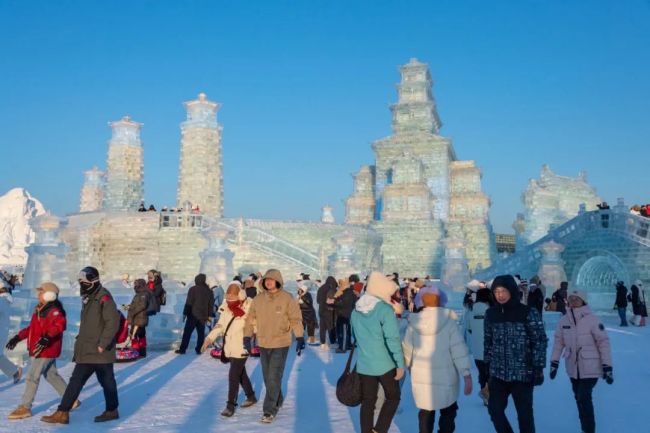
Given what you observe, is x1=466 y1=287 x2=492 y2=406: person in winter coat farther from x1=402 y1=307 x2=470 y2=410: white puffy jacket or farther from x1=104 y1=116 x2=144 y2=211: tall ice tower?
x1=104 y1=116 x2=144 y2=211: tall ice tower

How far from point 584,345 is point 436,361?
1.63m

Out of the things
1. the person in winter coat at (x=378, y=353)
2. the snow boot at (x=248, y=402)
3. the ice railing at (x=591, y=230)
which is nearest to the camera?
the person in winter coat at (x=378, y=353)

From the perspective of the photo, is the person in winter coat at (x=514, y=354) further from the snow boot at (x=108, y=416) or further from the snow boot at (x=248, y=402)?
the snow boot at (x=108, y=416)

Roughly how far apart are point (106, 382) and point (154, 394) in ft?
5.11

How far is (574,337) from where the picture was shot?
17.5 feet

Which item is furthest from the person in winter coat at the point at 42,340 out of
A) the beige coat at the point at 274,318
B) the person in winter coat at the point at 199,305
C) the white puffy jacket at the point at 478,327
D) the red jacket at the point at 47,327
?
the white puffy jacket at the point at 478,327

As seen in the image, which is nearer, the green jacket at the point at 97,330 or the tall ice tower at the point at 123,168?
the green jacket at the point at 97,330

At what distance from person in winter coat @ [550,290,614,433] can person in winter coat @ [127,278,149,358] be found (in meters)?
7.26

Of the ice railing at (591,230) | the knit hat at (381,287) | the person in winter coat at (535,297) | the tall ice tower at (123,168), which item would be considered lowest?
the person in winter coat at (535,297)

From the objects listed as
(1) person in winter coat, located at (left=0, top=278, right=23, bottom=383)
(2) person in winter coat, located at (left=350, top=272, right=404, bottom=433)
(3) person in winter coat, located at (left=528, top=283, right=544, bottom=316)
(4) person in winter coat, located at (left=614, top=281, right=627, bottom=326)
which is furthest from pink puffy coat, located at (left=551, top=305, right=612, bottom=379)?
(4) person in winter coat, located at (left=614, top=281, right=627, bottom=326)

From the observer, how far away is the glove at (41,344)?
6039mm

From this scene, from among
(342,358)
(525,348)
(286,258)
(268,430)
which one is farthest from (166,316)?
(286,258)

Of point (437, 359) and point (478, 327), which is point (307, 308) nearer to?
point (478, 327)

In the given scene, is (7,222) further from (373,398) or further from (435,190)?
(373,398)
